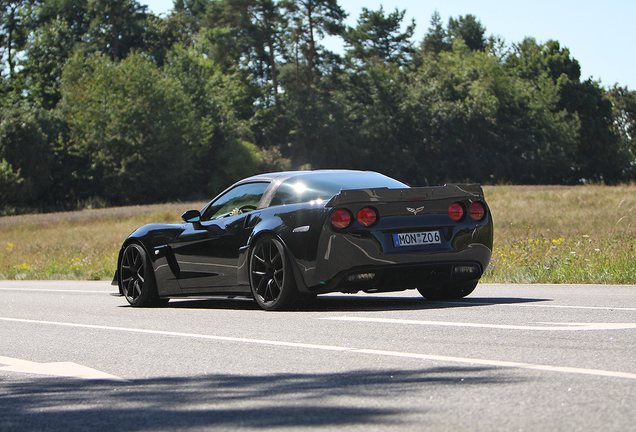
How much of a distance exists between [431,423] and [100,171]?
229ft

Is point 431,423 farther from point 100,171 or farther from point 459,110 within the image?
point 459,110

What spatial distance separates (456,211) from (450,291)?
1.07 m

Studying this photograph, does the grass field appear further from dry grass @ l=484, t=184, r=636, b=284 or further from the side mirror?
the side mirror

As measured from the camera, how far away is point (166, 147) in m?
72.1

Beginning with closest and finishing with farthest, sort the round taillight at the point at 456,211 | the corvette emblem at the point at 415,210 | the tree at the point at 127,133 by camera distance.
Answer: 1. the corvette emblem at the point at 415,210
2. the round taillight at the point at 456,211
3. the tree at the point at 127,133

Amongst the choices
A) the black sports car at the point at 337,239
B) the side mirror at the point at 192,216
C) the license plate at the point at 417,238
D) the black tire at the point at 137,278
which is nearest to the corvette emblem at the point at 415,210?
the black sports car at the point at 337,239

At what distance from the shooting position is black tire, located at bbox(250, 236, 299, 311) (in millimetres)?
8148

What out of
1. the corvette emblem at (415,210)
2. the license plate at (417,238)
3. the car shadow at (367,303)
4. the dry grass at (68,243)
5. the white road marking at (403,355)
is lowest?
the dry grass at (68,243)

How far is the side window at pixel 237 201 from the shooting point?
906 centimetres

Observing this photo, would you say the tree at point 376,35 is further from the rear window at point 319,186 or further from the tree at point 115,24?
the rear window at point 319,186

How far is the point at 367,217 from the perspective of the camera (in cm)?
802

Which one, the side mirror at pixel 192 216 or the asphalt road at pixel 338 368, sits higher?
the side mirror at pixel 192 216

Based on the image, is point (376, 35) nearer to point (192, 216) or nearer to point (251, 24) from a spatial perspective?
point (251, 24)

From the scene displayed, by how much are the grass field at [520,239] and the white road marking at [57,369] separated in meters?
7.40
